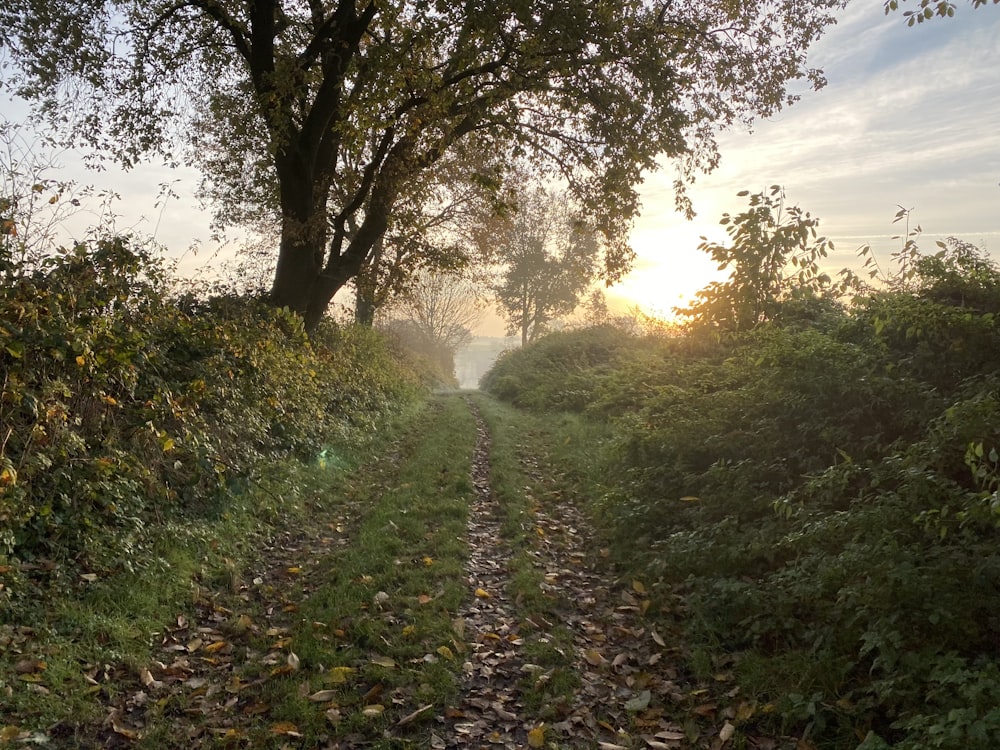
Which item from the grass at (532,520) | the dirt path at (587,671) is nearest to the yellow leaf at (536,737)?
the dirt path at (587,671)

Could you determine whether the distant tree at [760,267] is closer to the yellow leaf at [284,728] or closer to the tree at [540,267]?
the yellow leaf at [284,728]

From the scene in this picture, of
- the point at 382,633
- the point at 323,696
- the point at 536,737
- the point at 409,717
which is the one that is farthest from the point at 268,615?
the point at 536,737

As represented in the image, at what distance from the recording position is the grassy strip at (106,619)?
380 cm

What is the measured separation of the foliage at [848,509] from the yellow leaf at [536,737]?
5.42 ft

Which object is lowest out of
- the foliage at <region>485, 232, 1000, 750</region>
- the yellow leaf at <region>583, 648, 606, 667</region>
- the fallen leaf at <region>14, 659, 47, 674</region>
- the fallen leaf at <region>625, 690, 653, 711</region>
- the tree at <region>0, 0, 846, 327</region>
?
the fallen leaf at <region>625, 690, 653, 711</region>

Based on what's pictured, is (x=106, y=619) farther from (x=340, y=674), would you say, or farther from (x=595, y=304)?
(x=595, y=304)

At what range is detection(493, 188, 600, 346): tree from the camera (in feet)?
132

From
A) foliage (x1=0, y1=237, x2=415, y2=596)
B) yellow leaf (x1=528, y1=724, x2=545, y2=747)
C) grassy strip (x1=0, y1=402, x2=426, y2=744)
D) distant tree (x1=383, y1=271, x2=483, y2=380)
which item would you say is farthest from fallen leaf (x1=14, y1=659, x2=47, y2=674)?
distant tree (x1=383, y1=271, x2=483, y2=380)

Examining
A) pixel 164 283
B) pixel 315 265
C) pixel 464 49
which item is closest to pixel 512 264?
pixel 315 265

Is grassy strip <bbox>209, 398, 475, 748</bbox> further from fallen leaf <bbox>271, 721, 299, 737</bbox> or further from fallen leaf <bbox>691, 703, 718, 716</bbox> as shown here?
fallen leaf <bbox>691, 703, 718, 716</bbox>

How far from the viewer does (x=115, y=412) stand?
6281 mm

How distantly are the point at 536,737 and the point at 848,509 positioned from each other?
3.58 m

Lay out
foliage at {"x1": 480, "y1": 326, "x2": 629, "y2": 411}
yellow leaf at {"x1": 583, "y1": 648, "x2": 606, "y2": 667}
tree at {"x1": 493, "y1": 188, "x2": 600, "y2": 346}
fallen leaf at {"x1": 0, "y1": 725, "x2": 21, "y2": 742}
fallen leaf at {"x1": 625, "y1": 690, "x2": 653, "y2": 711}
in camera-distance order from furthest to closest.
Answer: tree at {"x1": 493, "y1": 188, "x2": 600, "y2": 346} → foliage at {"x1": 480, "y1": 326, "x2": 629, "y2": 411} → yellow leaf at {"x1": 583, "y1": 648, "x2": 606, "y2": 667} → fallen leaf at {"x1": 625, "y1": 690, "x2": 653, "y2": 711} → fallen leaf at {"x1": 0, "y1": 725, "x2": 21, "y2": 742}

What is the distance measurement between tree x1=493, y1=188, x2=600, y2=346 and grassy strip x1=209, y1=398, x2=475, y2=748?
105 feet
